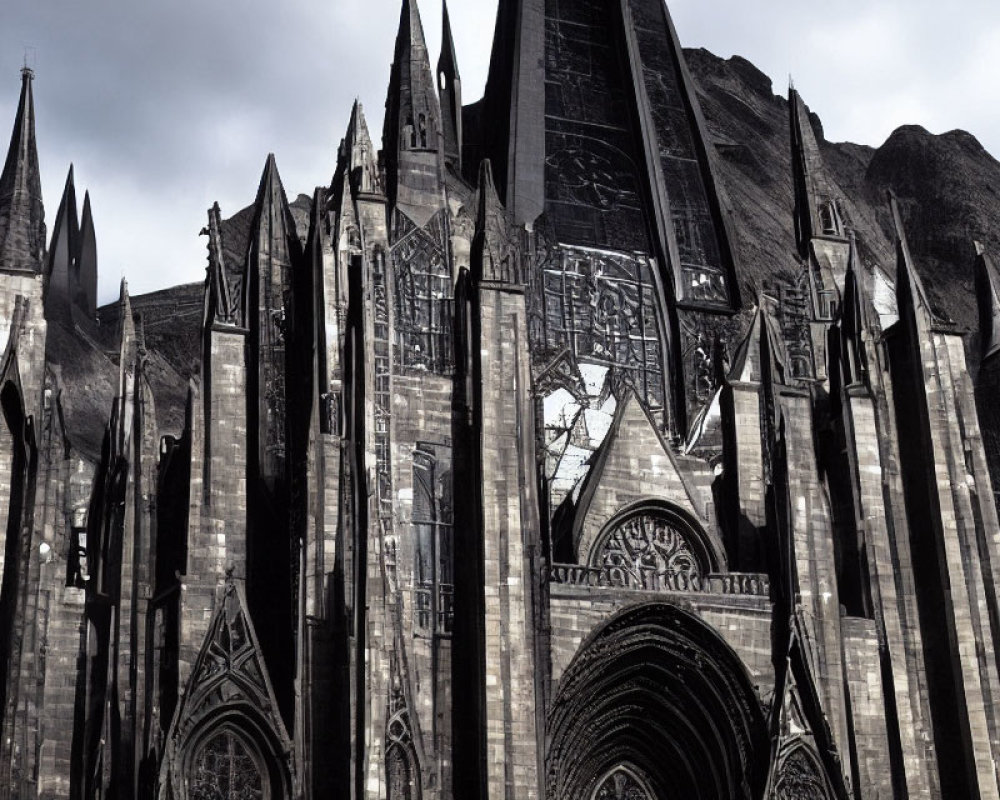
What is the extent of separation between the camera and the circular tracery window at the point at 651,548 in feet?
106

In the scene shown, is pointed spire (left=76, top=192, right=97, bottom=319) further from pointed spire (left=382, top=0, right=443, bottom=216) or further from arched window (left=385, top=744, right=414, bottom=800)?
arched window (left=385, top=744, right=414, bottom=800)

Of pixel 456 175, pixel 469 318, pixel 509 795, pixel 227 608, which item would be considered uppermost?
pixel 456 175

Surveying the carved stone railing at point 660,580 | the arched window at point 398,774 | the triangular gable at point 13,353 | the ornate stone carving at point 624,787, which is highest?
the triangular gable at point 13,353

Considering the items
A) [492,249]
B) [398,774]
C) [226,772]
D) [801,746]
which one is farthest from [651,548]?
[226,772]

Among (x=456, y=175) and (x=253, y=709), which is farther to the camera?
(x=456, y=175)

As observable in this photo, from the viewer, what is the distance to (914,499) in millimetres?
34188

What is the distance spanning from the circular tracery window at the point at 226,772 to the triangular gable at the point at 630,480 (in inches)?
269

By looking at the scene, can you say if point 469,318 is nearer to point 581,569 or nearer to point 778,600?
point 581,569

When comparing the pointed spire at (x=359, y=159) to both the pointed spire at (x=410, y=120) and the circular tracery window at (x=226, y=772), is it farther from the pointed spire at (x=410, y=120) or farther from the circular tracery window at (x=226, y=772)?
the circular tracery window at (x=226, y=772)

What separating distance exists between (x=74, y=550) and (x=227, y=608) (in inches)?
248

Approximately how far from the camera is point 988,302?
39719 mm

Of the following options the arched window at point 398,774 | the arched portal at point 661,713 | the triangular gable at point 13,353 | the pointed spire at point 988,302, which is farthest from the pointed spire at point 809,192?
the triangular gable at point 13,353

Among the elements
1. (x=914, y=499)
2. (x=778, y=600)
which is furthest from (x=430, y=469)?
(x=914, y=499)

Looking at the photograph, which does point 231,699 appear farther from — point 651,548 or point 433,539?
point 651,548
